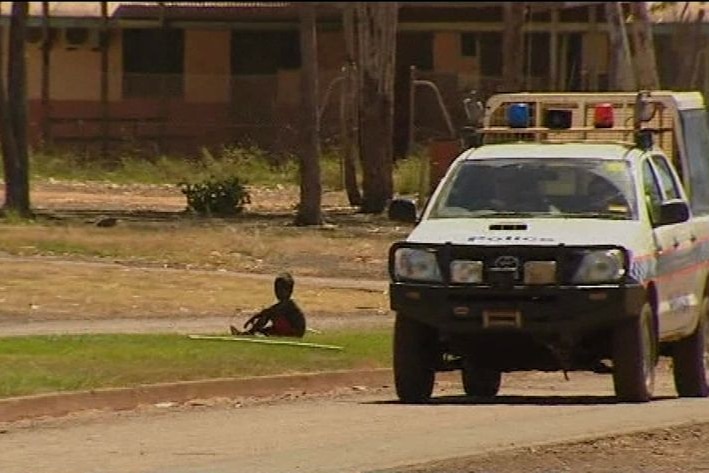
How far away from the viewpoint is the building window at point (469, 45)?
50.4 m

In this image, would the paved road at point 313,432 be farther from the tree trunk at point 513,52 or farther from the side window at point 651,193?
the tree trunk at point 513,52

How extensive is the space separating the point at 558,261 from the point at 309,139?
2022 centimetres

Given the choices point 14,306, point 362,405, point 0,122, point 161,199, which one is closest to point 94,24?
point 161,199

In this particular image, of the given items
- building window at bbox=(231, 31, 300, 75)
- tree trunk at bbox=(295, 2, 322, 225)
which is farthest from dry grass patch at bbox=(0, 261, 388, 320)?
→ building window at bbox=(231, 31, 300, 75)

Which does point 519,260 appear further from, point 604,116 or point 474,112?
point 604,116

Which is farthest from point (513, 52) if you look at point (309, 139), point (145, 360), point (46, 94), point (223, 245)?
point (145, 360)

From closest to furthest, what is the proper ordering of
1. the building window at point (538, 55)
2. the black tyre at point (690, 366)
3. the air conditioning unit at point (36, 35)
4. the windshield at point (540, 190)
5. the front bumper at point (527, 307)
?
the front bumper at point (527, 307), the windshield at point (540, 190), the black tyre at point (690, 366), the air conditioning unit at point (36, 35), the building window at point (538, 55)

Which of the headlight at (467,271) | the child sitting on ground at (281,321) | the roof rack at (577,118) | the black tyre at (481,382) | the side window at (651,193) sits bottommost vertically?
the black tyre at (481,382)

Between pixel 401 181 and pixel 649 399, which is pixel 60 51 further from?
pixel 649 399

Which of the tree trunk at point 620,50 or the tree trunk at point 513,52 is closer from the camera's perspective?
the tree trunk at point 620,50

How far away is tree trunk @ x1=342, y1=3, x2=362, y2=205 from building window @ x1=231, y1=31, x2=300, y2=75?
8.77 m

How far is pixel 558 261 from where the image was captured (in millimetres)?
13625

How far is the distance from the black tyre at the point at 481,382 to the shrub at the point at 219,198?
20788 millimetres

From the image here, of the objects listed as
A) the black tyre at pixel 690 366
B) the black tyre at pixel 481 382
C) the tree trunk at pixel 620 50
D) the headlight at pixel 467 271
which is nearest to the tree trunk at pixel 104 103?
the tree trunk at pixel 620 50
